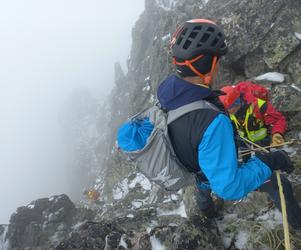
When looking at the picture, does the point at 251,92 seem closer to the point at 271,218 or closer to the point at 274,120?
the point at 274,120

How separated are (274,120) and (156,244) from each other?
3265mm

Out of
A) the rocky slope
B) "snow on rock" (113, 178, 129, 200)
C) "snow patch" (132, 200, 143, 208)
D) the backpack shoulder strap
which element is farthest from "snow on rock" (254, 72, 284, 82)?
"snow on rock" (113, 178, 129, 200)

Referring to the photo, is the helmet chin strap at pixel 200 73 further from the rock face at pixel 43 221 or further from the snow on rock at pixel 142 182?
the rock face at pixel 43 221

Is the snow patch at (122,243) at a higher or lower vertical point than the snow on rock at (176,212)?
higher

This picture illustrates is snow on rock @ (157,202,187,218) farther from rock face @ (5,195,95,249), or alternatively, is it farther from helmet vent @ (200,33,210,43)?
rock face @ (5,195,95,249)

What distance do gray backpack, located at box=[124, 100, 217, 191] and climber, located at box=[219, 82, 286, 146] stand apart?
2037 millimetres

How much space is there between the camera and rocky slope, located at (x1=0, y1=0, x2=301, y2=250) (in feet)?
22.4

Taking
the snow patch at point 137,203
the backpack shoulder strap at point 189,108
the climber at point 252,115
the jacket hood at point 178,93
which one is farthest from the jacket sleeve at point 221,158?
the snow patch at point 137,203

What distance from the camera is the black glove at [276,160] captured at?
187 inches

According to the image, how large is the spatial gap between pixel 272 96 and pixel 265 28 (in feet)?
13.8

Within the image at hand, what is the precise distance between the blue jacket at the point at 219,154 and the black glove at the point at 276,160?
28cm

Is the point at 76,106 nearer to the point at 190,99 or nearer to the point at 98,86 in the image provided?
the point at 98,86

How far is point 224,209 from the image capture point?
772cm

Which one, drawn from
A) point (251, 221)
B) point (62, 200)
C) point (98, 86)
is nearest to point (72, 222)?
point (62, 200)
